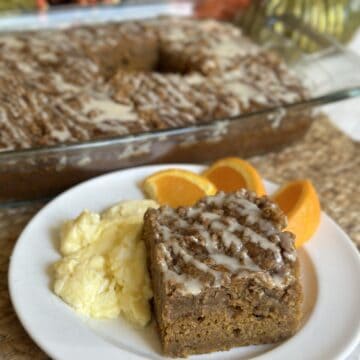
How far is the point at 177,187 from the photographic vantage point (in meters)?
1.69

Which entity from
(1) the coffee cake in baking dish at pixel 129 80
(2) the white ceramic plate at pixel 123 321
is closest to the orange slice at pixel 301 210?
(2) the white ceramic plate at pixel 123 321

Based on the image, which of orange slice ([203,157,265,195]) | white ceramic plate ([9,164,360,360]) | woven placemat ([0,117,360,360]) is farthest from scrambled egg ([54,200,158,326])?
orange slice ([203,157,265,195])

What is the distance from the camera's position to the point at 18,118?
74.0 inches

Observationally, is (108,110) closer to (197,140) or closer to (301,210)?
A: (197,140)

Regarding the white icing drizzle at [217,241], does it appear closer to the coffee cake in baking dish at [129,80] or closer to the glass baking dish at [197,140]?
the glass baking dish at [197,140]

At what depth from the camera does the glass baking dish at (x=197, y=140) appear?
1.71 metres

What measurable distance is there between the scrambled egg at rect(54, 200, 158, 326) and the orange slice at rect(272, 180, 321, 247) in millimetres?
399

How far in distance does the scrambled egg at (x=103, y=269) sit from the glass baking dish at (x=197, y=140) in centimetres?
28

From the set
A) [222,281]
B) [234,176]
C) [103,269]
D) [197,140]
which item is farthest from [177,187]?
[222,281]

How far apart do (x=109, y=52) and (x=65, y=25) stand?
1.00 ft

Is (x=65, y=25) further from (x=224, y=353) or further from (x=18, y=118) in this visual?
(x=224, y=353)

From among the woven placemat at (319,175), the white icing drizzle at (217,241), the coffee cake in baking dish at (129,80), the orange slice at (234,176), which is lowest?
the woven placemat at (319,175)

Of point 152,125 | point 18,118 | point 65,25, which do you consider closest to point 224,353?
point 152,125

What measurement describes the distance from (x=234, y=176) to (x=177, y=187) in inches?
6.7
